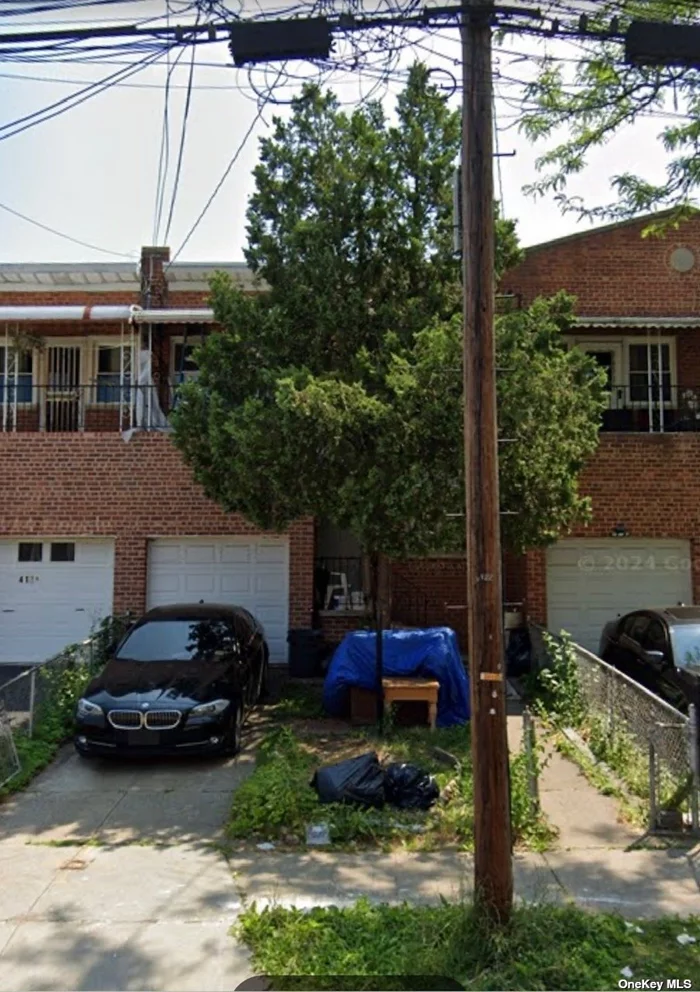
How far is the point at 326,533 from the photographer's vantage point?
13.8m

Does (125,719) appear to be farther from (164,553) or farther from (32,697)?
(164,553)

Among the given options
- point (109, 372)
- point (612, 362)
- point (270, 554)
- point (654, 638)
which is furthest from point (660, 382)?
point (109, 372)

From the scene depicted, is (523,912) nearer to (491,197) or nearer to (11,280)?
(491,197)

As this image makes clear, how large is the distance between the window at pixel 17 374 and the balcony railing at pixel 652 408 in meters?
10.6

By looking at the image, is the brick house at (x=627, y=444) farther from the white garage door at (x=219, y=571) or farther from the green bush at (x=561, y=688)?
the white garage door at (x=219, y=571)

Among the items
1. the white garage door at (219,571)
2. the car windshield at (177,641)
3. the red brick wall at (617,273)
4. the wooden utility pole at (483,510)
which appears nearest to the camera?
the wooden utility pole at (483,510)

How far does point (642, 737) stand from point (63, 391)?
11.5 metres

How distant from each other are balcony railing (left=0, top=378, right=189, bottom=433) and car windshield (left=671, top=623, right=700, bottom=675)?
903cm

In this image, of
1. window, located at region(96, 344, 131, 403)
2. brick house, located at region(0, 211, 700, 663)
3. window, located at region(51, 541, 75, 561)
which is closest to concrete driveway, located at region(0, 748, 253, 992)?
brick house, located at region(0, 211, 700, 663)

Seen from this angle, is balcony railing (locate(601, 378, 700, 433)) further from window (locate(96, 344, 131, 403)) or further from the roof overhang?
window (locate(96, 344, 131, 403))

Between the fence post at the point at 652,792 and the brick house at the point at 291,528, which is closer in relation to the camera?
the fence post at the point at 652,792

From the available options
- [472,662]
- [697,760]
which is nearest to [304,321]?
[472,662]

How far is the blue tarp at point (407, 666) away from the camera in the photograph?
902 centimetres
